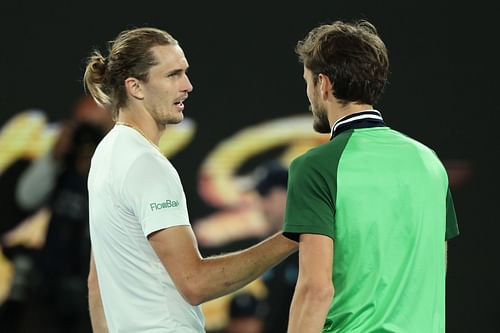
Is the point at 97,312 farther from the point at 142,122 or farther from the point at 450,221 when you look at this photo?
the point at 450,221

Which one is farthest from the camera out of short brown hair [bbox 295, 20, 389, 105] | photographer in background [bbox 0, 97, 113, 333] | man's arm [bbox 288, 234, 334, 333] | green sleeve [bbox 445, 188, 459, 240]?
photographer in background [bbox 0, 97, 113, 333]

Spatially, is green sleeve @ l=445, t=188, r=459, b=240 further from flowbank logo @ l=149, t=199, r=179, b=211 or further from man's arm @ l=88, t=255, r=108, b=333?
man's arm @ l=88, t=255, r=108, b=333

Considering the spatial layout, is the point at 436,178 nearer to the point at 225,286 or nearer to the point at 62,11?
the point at 225,286

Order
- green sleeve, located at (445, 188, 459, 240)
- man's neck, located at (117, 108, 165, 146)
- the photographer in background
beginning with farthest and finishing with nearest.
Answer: the photographer in background → man's neck, located at (117, 108, 165, 146) → green sleeve, located at (445, 188, 459, 240)

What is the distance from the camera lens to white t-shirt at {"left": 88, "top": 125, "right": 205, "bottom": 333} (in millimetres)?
2555

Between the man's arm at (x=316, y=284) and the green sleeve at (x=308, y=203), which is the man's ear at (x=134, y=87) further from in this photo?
the man's arm at (x=316, y=284)

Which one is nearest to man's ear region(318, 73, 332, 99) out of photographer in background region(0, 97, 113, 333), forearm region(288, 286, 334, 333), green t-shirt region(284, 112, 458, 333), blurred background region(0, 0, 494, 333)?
green t-shirt region(284, 112, 458, 333)

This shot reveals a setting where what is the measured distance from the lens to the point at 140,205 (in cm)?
255

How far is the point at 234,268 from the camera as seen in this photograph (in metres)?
2.61

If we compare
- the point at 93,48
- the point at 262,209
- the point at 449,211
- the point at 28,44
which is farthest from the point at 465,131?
the point at 449,211

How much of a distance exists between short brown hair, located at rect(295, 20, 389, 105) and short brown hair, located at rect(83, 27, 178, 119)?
662mm

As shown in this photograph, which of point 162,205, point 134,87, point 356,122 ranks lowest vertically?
point 162,205

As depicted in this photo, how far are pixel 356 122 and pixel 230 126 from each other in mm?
2768

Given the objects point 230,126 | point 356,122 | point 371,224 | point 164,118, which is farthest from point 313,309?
point 230,126
